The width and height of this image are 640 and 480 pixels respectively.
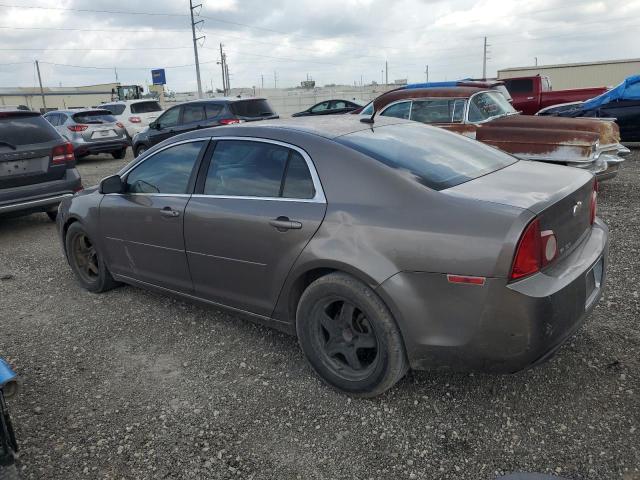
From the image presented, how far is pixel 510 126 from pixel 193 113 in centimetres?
766

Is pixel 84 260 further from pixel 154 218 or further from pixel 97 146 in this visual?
pixel 97 146

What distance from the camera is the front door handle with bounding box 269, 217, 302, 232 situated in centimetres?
299

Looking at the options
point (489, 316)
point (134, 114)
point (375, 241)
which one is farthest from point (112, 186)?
point (134, 114)

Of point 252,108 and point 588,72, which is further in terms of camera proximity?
point 588,72

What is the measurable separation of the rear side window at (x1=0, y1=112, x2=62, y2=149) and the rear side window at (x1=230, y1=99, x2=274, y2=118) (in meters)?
5.23

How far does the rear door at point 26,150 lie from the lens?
6.55 meters

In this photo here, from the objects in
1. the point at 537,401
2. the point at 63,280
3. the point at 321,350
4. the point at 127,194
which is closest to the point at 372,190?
the point at 321,350

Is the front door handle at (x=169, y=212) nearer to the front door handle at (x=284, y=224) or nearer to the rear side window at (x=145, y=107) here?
the front door handle at (x=284, y=224)

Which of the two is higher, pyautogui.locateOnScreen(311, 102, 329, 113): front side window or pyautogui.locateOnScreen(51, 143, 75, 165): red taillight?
pyautogui.locateOnScreen(311, 102, 329, 113): front side window

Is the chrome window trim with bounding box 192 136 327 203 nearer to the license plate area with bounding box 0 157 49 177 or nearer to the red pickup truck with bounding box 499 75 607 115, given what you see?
the license plate area with bounding box 0 157 49 177

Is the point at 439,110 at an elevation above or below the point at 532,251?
above

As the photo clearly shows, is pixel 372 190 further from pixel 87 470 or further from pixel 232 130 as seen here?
pixel 87 470

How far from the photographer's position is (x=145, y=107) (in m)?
18.8

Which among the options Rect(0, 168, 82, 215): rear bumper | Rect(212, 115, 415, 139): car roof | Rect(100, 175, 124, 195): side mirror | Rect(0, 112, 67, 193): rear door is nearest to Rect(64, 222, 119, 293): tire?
Rect(100, 175, 124, 195): side mirror
